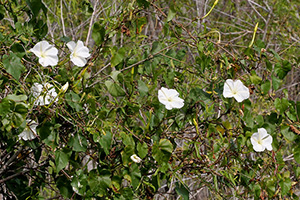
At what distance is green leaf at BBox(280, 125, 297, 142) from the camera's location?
4.72 feet

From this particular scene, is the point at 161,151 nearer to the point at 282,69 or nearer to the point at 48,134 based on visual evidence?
the point at 48,134

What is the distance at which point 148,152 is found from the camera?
146 cm

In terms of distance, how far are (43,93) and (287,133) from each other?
2.88ft

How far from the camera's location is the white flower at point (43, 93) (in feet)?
4.08

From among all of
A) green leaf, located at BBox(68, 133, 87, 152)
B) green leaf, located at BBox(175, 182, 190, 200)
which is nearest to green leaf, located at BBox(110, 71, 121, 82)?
green leaf, located at BBox(68, 133, 87, 152)

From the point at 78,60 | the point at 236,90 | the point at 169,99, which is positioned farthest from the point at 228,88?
the point at 78,60

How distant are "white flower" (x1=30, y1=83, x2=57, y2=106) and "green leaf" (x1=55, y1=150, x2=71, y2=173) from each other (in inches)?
6.8

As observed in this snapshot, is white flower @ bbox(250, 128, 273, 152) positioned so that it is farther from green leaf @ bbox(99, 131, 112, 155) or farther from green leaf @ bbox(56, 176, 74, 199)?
green leaf @ bbox(56, 176, 74, 199)

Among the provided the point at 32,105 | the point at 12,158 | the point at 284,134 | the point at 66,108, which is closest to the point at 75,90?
the point at 66,108

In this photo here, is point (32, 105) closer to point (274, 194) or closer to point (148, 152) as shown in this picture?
point (148, 152)

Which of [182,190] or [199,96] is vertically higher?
[199,96]

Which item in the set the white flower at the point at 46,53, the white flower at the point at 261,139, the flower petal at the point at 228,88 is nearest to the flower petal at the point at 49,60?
the white flower at the point at 46,53

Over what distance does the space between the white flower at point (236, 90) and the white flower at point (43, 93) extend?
0.58 meters

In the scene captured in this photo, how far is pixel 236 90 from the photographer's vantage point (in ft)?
4.45
